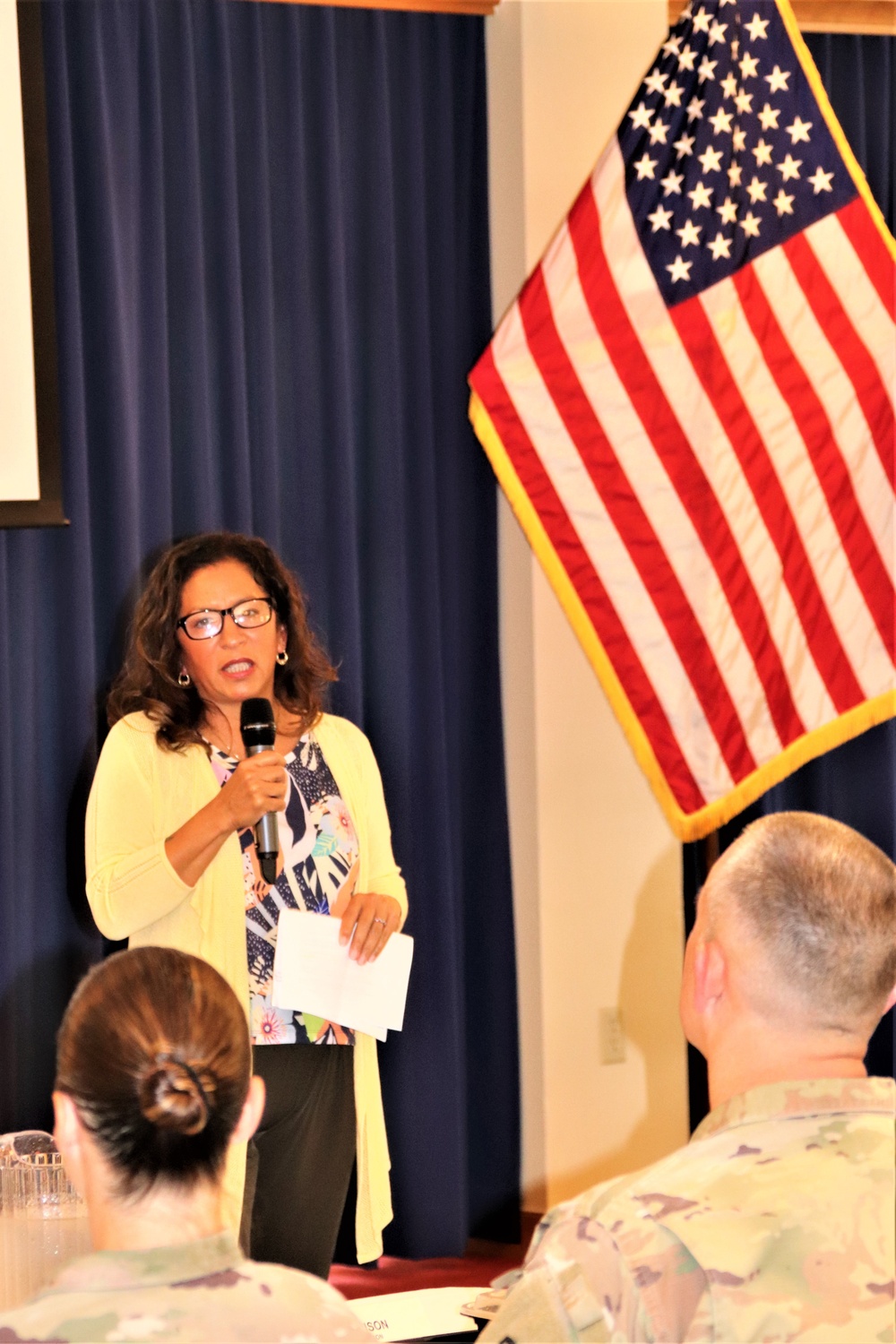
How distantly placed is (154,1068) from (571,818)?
9.81ft

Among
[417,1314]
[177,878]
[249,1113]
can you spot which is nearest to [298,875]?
[177,878]

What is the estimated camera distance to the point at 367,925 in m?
2.62

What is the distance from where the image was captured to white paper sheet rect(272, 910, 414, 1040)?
8.34 feet

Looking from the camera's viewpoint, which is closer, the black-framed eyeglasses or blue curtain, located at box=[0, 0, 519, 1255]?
the black-framed eyeglasses

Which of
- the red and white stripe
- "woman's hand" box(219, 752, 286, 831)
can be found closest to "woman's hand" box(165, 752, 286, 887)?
"woman's hand" box(219, 752, 286, 831)

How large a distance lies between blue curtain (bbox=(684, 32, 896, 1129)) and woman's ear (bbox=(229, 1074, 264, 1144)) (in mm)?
2791

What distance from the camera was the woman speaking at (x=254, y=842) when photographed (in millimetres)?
2521

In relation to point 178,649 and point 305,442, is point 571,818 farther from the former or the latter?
point 178,649

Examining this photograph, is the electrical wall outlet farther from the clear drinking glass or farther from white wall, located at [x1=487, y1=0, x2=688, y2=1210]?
the clear drinking glass

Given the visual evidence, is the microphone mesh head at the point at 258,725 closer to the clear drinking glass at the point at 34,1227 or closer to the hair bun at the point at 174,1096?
the clear drinking glass at the point at 34,1227

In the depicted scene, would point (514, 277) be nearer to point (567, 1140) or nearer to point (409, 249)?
point (409, 249)

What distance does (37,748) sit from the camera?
12.2 feet

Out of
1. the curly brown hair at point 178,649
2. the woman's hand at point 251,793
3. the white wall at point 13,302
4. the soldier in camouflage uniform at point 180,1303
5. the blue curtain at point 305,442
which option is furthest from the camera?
the blue curtain at point 305,442

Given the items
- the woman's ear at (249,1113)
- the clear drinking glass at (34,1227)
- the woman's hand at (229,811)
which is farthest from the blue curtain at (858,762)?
the woman's ear at (249,1113)
